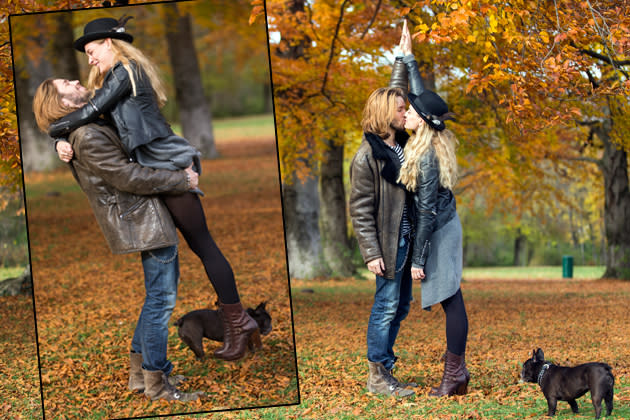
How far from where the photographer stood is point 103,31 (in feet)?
13.9

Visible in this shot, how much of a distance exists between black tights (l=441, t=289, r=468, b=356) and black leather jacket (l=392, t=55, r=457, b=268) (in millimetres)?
379

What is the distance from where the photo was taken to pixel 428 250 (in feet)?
14.6

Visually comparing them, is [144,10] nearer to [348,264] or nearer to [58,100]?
[58,100]

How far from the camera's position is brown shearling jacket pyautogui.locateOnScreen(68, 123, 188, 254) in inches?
162

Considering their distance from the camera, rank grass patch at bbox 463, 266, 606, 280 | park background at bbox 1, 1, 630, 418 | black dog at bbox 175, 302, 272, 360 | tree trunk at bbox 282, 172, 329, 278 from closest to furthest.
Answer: black dog at bbox 175, 302, 272, 360, park background at bbox 1, 1, 630, 418, tree trunk at bbox 282, 172, 329, 278, grass patch at bbox 463, 266, 606, 280

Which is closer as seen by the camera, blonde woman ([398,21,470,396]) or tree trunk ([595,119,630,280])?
blonde woman ([398,21,470,396])

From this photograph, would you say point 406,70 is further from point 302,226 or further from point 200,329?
point 302,226

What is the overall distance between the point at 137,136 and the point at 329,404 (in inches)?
88.8

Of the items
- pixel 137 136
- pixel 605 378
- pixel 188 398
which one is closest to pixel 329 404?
pixel 188 398

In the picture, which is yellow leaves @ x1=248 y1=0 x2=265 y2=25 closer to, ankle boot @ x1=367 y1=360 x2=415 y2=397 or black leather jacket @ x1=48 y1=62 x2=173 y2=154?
black leather jacket @ x1=48 y1=62 x2=173 y2=154

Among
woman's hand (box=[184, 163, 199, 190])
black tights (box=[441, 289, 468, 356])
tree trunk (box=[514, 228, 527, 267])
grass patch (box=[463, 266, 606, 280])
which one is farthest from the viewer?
tree trunk (box=[514, 228, 527, 267])

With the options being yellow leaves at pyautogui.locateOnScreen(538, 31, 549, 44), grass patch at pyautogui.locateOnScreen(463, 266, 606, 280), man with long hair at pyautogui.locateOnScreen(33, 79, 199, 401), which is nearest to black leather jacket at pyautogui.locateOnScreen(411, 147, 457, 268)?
man with long hair at pyautogui.locateOnScreen(33, 79, 199, 401)

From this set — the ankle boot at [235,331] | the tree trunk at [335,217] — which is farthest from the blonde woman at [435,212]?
the tree trunk at [335,217]

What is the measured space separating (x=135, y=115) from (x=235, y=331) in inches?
68.1
